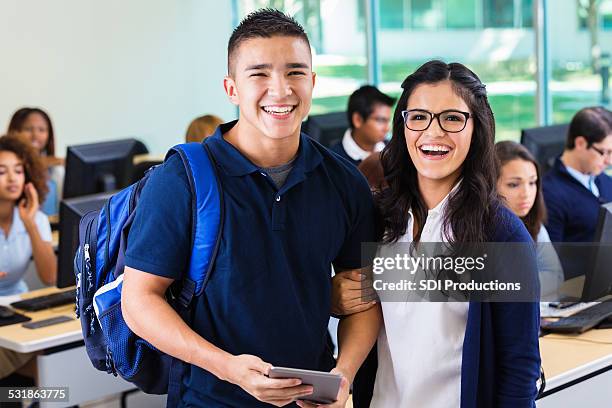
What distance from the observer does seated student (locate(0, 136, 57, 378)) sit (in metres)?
4.55

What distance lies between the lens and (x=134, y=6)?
8859 mm

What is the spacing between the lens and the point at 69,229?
375 cm

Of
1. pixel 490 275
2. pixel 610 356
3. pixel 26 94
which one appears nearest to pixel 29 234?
pixel 610 356

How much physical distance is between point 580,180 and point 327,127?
2.14m

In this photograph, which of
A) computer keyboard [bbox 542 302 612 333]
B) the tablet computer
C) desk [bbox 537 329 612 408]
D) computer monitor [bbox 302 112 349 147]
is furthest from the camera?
computer monitor [bbox 302 112 349 147]

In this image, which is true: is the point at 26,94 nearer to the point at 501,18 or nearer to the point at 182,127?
the point at 182,127

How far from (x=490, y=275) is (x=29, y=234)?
10.6ft

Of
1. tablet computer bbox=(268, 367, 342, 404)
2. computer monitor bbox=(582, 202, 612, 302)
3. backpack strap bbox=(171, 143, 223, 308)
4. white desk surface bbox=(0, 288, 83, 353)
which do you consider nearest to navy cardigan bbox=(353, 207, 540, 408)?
tablet computer bbox=(268, 367, 342, 404)

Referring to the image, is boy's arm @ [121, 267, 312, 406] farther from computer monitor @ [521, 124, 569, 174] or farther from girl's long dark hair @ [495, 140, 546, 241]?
computer monitor @ [521, 124, 569, 174]

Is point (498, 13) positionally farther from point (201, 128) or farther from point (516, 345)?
point (516, 345)

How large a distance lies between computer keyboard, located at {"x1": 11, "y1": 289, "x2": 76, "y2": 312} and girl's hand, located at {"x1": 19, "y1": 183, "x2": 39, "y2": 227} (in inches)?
27.3

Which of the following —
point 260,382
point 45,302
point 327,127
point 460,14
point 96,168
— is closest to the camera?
point 260,382

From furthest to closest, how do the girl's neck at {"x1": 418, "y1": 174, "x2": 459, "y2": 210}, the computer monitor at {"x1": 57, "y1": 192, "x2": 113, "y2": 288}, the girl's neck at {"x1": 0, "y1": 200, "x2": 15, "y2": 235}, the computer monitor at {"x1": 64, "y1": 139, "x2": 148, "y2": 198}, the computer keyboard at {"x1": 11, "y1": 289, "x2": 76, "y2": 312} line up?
1. the computer monitor at {"x1": 64, "y1": 139, "x2": 148, "y2": 198}
2. the girl's neck at {"x1": 0, "y1": 200, "x2": 15, "y2": 235}
3. the computer keyboard at {"x1": 11, "y1": 289, "x2": 76, "y2": 312}
4. the computer monitor at {"x1": 57, "y1": 192, "x2": 113, "y2": 288}
5. the girl's neck at {"x1": 418, "y1": 174, "x2": 459, "y2": 210}

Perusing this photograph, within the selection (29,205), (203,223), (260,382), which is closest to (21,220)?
(29,205)
